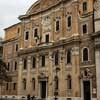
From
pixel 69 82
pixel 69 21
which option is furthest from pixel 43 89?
pixel 69 21

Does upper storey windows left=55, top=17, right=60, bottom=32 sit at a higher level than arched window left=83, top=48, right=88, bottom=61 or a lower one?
higher

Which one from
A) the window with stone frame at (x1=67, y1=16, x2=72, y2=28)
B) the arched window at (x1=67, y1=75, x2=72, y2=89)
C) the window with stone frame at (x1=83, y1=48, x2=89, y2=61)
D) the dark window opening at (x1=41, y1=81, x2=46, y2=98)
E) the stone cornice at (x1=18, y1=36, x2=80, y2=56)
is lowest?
the dark window opening at (x1=41, y1=81, x2=46, y2=98)

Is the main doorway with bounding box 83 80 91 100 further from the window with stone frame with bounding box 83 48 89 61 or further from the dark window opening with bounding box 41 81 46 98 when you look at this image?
the dark window opening with bounding box 41 81 46 98

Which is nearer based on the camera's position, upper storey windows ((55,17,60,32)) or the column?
the column

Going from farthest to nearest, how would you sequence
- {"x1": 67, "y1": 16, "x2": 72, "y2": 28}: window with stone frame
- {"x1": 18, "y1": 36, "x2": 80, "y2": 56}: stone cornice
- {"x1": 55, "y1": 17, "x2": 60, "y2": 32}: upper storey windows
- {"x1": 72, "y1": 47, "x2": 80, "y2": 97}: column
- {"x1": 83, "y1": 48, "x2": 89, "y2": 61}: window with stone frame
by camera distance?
{"x1": 55, "y1": 17, "x2": 60, "y2": 32}: upper storey windows → {"x1": 67, "y1": 16, "x2": 72, "y2": 28}: window with stone frame → {"x1": 18, "y1": 36, "x2": 80, "y2": 56}: stone cornice → {"x1": 72, "y1": 47, "x2": 80, "y2": 97}: column → {"x1": 83, "y1": 48, "x2": 89, "y2": 61}: window with stone frame

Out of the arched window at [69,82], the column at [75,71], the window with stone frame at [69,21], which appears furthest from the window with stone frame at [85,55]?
the window with stone frame at [69,21]

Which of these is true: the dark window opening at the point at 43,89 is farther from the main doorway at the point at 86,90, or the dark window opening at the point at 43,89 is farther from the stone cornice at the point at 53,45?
the main doorway at the point at 86,90

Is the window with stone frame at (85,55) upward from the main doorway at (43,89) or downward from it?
upward

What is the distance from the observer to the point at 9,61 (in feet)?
173

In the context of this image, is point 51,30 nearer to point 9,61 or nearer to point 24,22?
point 24,22

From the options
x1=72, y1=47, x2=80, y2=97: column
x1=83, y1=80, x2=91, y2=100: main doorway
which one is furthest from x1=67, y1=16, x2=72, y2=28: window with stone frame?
x1=83, y1=80, x2=91, y2=100: main doorway

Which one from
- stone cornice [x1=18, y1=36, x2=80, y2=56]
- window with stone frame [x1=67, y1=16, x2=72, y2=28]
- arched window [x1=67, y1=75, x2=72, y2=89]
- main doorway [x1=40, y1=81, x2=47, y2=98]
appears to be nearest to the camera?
stone cornice [x1=18, y1=36, x2=80, y2=56]

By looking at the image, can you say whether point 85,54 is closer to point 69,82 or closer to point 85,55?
point 85,55

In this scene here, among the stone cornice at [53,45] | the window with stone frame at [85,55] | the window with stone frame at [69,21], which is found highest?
the window with stone frame at [69,21]
